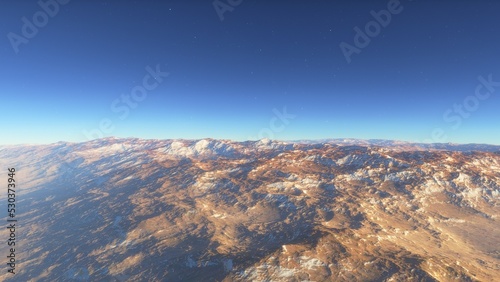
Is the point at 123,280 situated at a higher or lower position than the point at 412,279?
lower

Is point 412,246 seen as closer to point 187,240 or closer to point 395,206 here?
point 395,206

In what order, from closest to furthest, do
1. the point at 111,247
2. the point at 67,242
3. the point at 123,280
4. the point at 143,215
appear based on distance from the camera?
the point at 123,280 < the point at 111,247 < the point at 67,242 < the point at 143,215

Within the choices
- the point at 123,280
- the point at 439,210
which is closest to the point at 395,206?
the point at 439,210

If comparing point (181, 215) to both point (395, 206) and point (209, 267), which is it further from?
point (395, 206)

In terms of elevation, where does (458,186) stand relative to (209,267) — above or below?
above

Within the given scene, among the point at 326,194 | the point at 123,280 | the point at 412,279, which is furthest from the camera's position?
the point at 326,194

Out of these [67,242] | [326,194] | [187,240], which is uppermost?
[326,194]

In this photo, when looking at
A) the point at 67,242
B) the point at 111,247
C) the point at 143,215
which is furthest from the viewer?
the point at 143,215

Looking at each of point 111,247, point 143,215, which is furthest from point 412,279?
point 143,215

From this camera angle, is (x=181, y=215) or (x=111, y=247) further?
(x=181, y=215)
